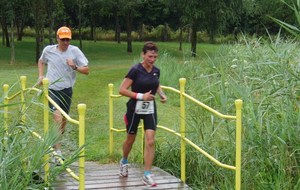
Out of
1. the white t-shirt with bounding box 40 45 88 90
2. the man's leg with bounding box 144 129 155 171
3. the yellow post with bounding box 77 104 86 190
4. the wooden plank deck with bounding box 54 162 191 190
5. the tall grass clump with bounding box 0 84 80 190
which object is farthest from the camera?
the white t-shirt with bounding box 40 45 88 90

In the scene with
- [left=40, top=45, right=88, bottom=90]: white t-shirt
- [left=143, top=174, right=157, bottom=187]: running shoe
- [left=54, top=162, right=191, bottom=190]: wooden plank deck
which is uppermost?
[left=40, top=45, right=88, bottom=90]: white t-shirt

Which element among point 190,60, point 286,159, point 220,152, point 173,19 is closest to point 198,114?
point 220,152

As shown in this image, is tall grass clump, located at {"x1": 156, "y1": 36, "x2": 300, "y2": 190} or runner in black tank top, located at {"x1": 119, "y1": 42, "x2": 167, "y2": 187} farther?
runner in black tank top, located at {"x1": 119, "y1": 42, "x2": 167, "y2": 187}

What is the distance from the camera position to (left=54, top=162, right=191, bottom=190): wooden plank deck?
6.68 m

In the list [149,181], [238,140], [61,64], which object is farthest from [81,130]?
[61,64]

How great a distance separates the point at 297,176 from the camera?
623cm

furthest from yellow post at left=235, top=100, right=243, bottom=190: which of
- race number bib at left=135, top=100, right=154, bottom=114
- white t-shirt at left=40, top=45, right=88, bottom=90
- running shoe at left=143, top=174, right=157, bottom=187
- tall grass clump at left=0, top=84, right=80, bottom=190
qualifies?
white t-shirt at left=40, top=45, right=88, bottom=90

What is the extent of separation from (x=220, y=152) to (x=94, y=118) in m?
7.60

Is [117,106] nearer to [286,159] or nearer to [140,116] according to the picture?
[140,116]

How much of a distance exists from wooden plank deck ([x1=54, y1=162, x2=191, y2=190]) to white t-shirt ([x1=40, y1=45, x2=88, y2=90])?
1.20 metres

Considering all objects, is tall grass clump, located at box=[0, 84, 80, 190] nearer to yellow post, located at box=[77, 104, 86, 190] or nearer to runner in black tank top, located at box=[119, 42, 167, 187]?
yellow post, located at box=[77, 104, 86, 190]

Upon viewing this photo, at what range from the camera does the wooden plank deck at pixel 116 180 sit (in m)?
6.68

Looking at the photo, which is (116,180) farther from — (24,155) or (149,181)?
(24,155)

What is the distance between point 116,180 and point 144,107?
943 mm
